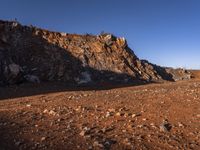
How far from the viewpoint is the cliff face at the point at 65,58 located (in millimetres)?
23188

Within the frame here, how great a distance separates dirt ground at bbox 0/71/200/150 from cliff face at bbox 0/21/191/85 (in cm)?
1171

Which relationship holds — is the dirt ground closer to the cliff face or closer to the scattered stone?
the scattered stone

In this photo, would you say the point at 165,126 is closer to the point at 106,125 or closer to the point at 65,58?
the point at 106,125

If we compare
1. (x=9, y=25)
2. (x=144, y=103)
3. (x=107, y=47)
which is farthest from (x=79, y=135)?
(x=107, y=47)

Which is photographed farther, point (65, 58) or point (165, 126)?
point (65, 58)

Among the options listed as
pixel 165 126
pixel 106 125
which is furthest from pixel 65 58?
pixel 165 126

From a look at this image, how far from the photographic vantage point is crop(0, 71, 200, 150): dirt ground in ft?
25.8

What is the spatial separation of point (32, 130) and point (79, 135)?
97cm

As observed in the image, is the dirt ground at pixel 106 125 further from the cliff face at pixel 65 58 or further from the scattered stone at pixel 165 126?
the cliff face at pixel 65 58

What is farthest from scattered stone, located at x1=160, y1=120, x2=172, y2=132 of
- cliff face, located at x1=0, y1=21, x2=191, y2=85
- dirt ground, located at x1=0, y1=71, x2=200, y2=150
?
cliff face, located at x1=0, y1=21, x2=191, y2=85

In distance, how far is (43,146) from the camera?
7.58 metres

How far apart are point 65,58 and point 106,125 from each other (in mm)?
17096

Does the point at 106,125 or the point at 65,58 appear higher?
the point at 65,58

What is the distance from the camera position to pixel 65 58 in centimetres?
2586
